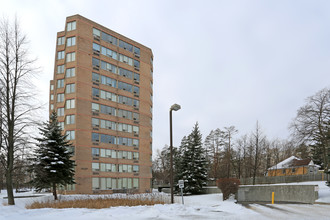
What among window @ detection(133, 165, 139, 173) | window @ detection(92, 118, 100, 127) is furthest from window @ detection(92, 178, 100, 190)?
window @ detection(92, 118, 100, 127)

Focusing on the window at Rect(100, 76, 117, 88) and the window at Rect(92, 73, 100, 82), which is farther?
the window at Rect(100, 76, 117, 88)

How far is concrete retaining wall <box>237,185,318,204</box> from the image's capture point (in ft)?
79.3

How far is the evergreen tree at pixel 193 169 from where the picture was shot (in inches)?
1641

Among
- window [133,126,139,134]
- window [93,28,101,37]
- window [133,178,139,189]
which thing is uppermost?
window [93,28,101,37]

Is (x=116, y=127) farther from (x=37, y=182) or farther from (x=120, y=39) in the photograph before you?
(x=37, y=182)

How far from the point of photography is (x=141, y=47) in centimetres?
5756

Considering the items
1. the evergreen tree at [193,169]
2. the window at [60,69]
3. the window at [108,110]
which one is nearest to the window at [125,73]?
the window at [108,110]

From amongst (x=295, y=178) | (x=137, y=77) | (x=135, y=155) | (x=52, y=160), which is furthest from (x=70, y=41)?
(x=295, y=178)

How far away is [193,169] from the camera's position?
4197 cm

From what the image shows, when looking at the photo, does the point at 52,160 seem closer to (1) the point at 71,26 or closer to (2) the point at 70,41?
(2) the point at 70,41

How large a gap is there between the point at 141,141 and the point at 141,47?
1828cm

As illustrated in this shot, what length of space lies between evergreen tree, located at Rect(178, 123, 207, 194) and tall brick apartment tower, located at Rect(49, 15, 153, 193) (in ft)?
37.9

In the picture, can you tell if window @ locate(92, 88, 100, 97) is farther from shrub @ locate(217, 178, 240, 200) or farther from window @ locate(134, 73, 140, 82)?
shrub @ locate(217, 178, 240, 200)

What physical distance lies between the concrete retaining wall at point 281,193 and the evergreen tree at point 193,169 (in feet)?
33.7
